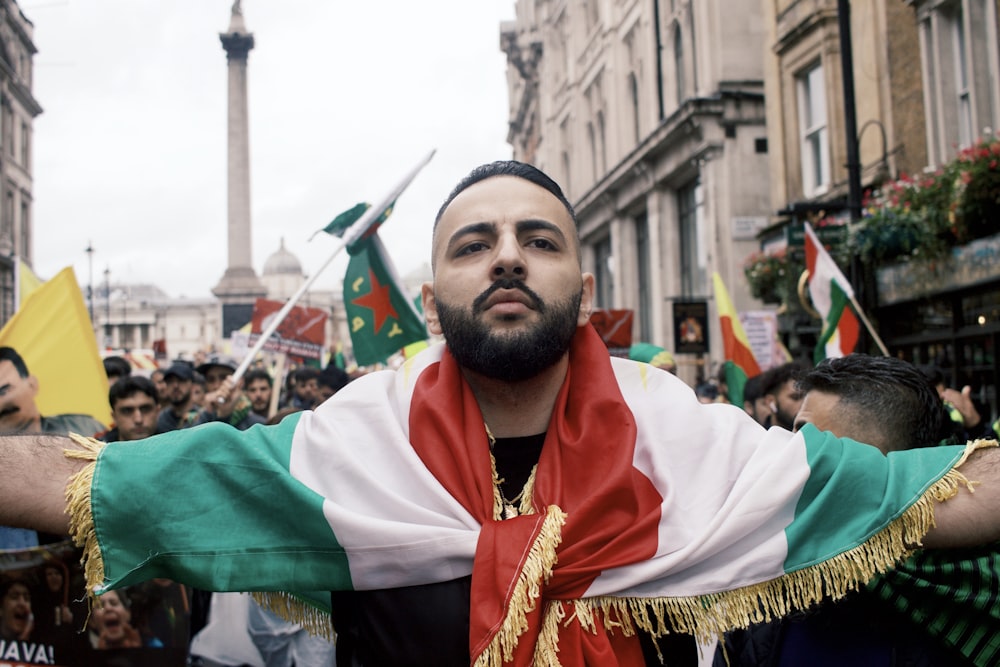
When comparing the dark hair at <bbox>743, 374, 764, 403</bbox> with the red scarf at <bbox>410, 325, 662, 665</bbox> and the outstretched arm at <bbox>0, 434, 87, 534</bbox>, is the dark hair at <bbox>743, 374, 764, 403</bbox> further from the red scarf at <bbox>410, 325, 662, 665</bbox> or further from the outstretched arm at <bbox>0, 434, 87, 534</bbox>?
the outstretched arm at <bbox>0, 434, 87, 534</bbox>

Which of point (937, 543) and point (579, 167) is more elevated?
point (579, 167)

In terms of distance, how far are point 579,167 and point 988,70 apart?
20039mm

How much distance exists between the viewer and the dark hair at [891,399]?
2.83 metres

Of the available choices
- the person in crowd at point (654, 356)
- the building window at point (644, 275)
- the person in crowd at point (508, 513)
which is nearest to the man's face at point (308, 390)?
the person in crowd at point (654, 356)

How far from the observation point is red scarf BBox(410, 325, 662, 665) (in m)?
2.04

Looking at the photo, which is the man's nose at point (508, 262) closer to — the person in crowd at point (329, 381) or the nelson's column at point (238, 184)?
the person in crowd at point (329, 381)

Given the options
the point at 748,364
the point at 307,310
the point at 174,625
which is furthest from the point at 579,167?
the point at 174,625

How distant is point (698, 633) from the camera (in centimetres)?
211

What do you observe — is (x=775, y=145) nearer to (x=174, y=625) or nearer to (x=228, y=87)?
(x=174, y=625)

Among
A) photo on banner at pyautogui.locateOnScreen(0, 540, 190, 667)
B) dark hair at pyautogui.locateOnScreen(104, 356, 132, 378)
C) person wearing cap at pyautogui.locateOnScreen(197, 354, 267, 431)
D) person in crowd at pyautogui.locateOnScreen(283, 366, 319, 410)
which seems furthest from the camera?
person in crowd at pyautogui.locateOnScreen(283, 366, 319, 410)

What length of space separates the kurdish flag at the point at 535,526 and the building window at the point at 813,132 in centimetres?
1414

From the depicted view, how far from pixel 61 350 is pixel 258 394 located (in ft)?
15.6

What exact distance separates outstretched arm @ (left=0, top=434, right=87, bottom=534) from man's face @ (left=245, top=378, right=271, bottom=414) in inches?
334

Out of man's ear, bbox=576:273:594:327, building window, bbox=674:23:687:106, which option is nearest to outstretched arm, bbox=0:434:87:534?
man's ear, bbox=576:273:594:327
